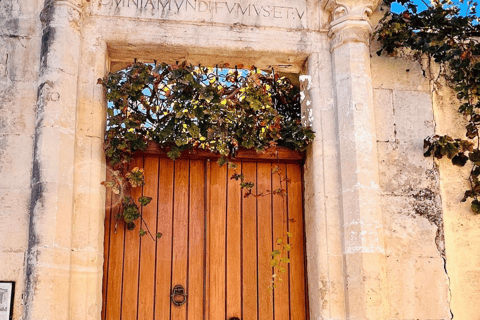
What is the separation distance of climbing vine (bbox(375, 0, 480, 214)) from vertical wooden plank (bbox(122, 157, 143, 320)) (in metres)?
2.28

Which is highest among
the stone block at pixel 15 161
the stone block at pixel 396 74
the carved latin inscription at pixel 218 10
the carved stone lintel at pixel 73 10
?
the carved latin inscription at pixel 218 10

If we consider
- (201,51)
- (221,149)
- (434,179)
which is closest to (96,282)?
(221,149)

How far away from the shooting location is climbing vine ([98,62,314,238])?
462 cm

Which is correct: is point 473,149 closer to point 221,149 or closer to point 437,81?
point 437,81

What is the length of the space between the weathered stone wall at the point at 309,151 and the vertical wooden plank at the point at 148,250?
36cm

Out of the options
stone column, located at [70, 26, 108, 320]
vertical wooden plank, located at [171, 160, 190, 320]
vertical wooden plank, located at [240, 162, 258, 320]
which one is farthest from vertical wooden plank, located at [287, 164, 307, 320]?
stone column, located at [70, 26, 108, 320]

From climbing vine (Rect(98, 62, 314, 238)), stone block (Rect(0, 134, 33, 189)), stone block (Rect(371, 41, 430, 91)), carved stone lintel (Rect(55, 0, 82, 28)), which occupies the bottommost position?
stone block (Rect(0, 134, 33, 189))

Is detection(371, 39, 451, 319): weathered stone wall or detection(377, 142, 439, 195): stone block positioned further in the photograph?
detection(377, 142, 439, 195): stone block

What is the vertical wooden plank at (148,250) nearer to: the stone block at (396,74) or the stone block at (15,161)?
the stone block at (15,161)

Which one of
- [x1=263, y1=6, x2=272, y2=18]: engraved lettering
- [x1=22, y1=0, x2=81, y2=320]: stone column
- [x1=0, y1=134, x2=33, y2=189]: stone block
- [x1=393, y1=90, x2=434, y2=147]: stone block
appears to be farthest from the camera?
[x1=263, y1=6, x2=272, y2=18]: engraved lettering

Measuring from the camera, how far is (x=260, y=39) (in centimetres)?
493

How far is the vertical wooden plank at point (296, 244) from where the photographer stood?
15.8ft

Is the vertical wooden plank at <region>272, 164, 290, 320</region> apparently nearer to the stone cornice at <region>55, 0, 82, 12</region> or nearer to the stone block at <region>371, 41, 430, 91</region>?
the stone block at <region>371, 41, 430, 91</region>

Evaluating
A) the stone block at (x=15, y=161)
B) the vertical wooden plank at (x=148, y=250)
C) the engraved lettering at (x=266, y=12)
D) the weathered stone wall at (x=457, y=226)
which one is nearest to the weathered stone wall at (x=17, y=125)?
the stone block at (x=15, y=161)
